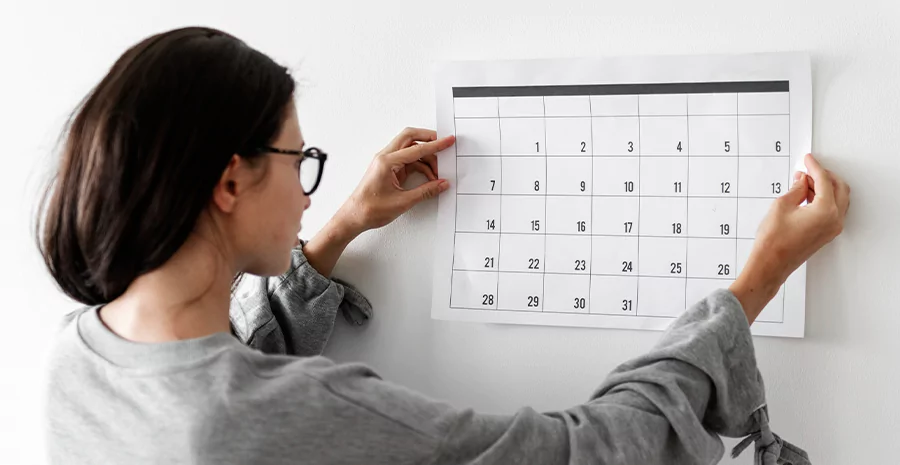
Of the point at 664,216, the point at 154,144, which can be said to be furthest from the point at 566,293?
the point at 154,144

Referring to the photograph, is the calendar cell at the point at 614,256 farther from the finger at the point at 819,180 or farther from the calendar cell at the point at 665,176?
the finger at the point at 819,180

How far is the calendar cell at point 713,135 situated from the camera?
915mm

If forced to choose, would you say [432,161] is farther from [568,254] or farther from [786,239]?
[786,239]

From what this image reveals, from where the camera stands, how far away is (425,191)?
3.31 feet

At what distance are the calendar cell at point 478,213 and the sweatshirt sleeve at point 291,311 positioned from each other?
180mm

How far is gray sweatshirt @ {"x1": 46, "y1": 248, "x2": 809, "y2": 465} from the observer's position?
2.24 ft

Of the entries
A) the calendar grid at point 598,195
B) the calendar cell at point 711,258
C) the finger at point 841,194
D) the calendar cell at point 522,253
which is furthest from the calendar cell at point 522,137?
the finger at point 841,194

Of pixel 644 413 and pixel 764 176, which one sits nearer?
pixel 644 413

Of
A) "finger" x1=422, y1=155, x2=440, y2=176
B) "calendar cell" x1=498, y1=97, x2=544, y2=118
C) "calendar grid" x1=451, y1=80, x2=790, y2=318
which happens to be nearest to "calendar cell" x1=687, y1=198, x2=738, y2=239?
"calendar grid" x1=451, y1=80, x2=790, y2=318

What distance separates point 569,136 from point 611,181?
0.24 ft

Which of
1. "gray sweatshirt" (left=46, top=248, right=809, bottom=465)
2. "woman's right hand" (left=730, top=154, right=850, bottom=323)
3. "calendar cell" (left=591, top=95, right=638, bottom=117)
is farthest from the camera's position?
"calendar cell" (left=591, top=95, right=638, bottom=117)

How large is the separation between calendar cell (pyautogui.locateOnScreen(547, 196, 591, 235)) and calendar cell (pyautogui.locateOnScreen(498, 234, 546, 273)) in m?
0.02

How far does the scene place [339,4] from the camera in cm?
107

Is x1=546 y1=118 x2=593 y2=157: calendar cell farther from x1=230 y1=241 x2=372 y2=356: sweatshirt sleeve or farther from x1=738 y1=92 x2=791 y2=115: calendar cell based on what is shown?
x1=230 y1=241 x2=372 y2=356: sweatshirt sleeve
